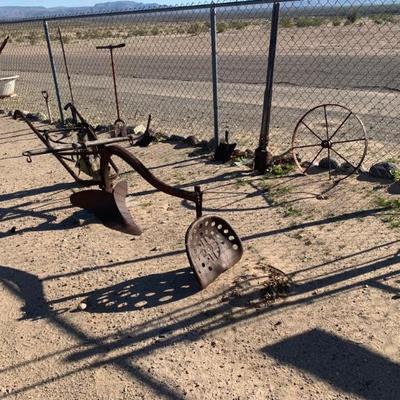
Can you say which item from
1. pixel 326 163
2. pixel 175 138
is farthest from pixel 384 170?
pixel 175 138

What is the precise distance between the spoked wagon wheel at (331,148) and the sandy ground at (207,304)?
0.28 meters

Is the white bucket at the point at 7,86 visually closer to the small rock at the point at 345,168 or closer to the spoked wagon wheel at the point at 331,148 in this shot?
the spoked wagon wheel at the point at 331,148

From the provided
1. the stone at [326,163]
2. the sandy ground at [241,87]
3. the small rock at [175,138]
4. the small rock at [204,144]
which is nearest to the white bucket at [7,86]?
the sandy ground at [241,87]

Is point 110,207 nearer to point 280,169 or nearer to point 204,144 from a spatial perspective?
point 280,169

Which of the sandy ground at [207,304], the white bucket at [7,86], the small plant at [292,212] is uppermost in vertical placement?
the white bucket at [7,86]

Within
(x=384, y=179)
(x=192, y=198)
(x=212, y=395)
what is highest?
(x=192, y=198)

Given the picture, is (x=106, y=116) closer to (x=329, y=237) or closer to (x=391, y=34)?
(x=329, y=237)

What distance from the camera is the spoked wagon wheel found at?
5.20 meters

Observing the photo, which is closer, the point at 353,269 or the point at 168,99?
the point at 353,269

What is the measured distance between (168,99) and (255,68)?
15.4 ft

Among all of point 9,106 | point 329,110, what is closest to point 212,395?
point 329,110

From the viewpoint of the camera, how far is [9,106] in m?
11.3

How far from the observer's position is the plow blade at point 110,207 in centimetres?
441

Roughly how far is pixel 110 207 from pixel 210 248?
1.29m
